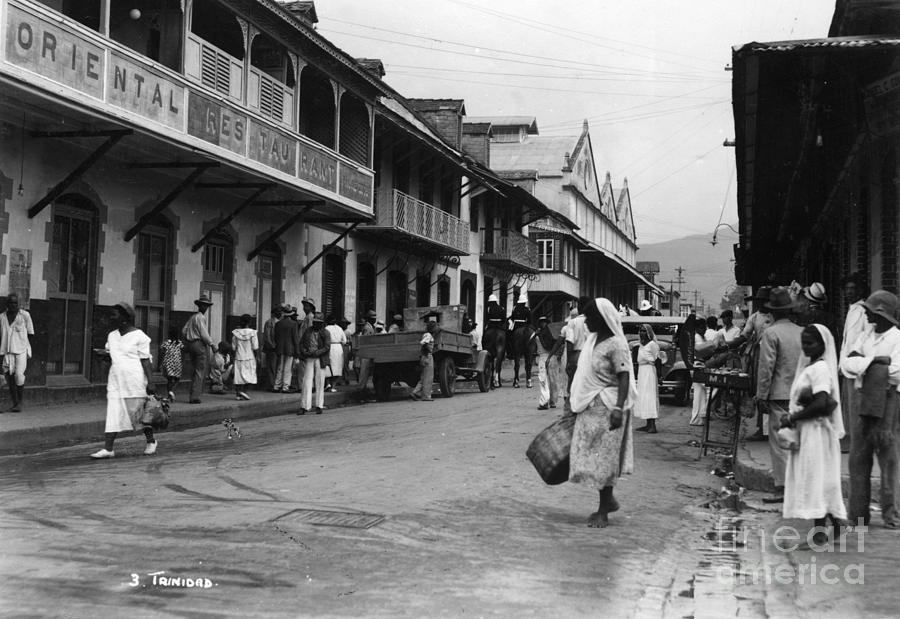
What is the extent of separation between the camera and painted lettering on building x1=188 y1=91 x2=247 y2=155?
14.2 metres

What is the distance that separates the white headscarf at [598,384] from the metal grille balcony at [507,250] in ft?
95.2

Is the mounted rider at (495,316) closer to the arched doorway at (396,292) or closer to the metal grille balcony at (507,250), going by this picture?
the arched doorway at (396,292)

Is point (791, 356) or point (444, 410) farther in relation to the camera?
point (444, 410)

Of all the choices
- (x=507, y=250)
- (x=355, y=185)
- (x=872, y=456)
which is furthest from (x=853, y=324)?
(x=507, y=250)

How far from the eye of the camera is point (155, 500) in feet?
22.4

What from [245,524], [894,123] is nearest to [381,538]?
[245,524]

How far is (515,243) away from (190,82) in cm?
2344

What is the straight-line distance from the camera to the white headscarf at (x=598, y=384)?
6.38 m

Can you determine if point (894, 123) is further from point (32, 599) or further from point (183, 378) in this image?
point (183, 378)

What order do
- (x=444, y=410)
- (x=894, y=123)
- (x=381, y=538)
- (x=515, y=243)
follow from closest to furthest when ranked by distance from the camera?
(x=381, y=538) < (x=894, y=123) < (x=444, y=410) < (x=515, y=243)

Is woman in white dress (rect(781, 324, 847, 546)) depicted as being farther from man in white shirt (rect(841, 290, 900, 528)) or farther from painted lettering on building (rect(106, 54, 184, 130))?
painted lettering on building (rect(106, 54, 184, 130))

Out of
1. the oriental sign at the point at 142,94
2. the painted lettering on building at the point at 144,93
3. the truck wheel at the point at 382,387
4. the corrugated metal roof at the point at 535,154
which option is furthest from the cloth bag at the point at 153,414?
the corrugated metal roof at the point at 535,154

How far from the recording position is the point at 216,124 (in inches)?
583
